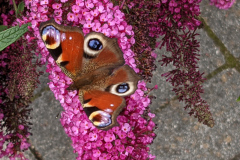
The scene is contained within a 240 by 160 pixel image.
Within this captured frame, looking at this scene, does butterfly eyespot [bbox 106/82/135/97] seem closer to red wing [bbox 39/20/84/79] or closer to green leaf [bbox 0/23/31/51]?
red wing [bbox 39/20/84/79]

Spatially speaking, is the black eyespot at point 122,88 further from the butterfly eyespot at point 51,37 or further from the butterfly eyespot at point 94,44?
the butterfly eyespot at point 51,37

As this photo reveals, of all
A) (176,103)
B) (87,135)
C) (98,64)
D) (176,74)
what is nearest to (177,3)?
(176,74)

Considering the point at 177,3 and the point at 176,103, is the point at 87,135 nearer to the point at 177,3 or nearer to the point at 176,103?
the point at 177,3

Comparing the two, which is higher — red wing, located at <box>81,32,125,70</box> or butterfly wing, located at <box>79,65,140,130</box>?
red wing, located at <box>81,32,125,70</box>

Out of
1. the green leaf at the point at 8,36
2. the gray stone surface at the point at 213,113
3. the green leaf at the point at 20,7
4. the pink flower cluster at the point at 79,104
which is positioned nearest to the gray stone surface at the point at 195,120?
the gray stone surface at the point at 213,113

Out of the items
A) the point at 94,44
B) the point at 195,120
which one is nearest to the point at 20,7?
the point at 94,44

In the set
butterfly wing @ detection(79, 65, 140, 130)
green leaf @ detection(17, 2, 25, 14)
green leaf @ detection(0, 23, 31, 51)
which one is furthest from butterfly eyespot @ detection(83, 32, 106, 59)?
green leaf @ detection(17, 2, 25, 14)

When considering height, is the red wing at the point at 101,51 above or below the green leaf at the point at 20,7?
below
